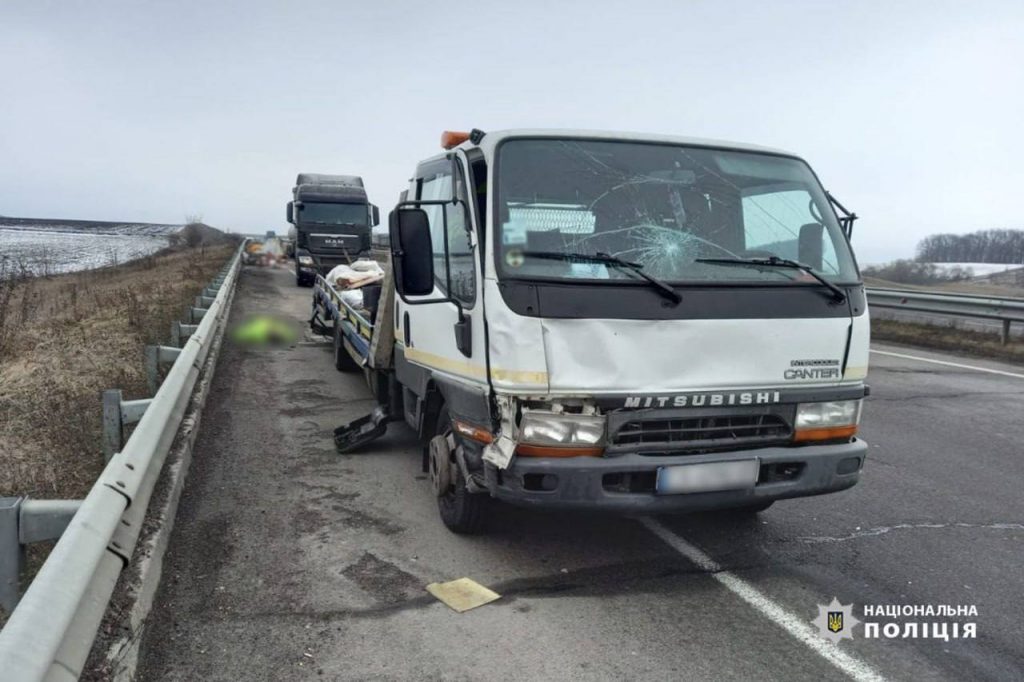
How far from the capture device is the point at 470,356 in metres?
4.10

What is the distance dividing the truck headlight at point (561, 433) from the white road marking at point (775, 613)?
1090 millimetres

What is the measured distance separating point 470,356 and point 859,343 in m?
2.05

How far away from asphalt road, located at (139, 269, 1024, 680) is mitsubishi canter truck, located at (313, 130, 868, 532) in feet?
1.56

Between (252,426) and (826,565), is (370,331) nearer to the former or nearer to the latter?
(252,426)

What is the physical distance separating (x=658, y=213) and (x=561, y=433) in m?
1.33

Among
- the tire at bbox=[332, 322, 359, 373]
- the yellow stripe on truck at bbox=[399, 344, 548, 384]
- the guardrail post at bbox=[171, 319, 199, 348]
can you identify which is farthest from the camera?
the tire at bbox=[332, 322, 359, 373]

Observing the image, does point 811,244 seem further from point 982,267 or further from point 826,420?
point 982,267

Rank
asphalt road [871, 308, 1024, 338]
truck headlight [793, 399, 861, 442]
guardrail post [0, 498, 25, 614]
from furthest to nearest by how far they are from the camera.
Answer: asphalt road [871, 308, 1024, 338] → truck headlight [793, 399, 861, 442] → guardrail post [0, 498, 25, 614]

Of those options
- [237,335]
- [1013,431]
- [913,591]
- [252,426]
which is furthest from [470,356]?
[237,335]

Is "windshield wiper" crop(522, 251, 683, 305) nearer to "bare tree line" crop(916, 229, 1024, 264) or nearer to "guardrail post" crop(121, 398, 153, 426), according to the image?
"guardrail post" crop(121, 398, 153, 426)

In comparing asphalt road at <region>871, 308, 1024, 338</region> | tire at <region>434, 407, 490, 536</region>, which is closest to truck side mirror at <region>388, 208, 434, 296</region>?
tire at <region>434, 407, 490, 536</region>

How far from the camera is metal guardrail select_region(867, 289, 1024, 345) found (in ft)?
42.3

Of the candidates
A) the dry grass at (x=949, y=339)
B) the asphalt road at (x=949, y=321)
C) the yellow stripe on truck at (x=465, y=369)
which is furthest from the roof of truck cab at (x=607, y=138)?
the asphalt road at (x=949, y=321)

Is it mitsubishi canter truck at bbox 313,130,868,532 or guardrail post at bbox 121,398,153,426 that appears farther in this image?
guardrail post at bbox 121,398,153,426
